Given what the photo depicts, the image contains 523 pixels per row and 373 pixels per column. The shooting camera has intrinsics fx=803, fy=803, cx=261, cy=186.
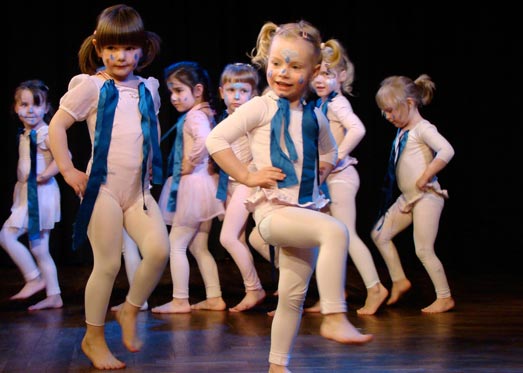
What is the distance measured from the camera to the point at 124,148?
10.6ft

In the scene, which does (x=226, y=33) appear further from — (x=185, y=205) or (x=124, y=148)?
(x=124, y=148)

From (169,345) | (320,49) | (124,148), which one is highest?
(320,49)

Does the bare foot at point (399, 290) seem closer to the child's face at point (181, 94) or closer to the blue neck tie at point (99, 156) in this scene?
the child's face at point (181, 94)

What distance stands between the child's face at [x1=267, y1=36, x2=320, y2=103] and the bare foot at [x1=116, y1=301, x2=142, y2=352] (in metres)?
1.06

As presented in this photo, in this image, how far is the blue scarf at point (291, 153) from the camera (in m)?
2.85

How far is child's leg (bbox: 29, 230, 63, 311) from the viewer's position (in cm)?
472

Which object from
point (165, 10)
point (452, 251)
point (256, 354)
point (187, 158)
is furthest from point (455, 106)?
point (256, 354)

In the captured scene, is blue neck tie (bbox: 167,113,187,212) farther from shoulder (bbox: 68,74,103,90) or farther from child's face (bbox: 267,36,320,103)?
child's face (bbox: 267,36,320,103)

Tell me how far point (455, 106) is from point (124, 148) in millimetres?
4438

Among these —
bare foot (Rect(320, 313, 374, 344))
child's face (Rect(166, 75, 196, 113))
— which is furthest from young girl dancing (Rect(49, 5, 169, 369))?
child's face (Rect(166, 75, 196, 113))

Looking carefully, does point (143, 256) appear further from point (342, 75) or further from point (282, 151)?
point (342, 75)

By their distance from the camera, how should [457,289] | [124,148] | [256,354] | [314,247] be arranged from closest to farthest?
[314,247]
[124,148]
[256,354]
[457,289]

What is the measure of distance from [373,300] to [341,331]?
1.97 meters

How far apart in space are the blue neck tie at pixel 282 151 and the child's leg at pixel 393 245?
217 cm
